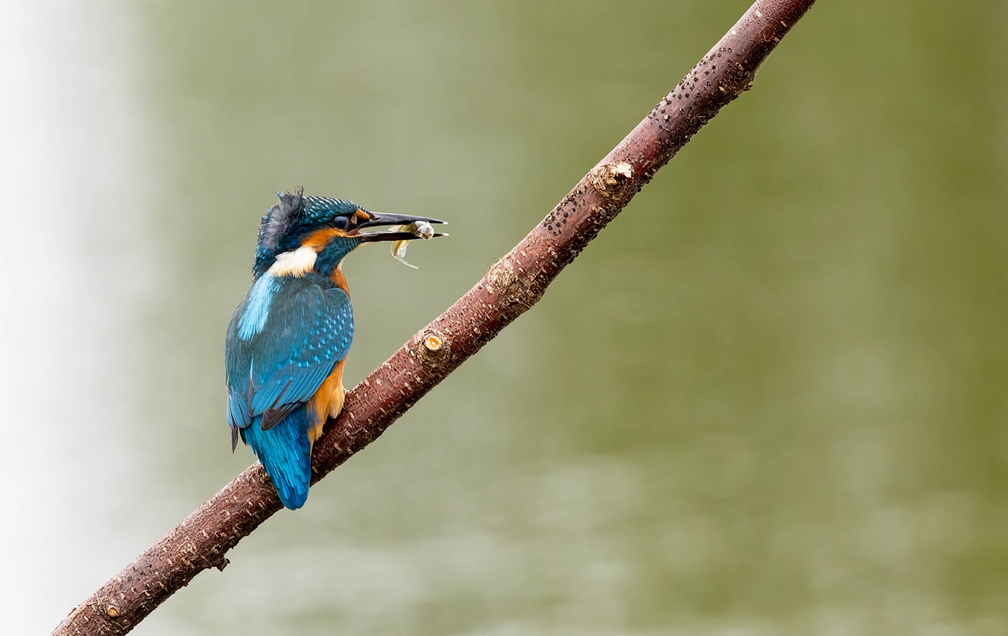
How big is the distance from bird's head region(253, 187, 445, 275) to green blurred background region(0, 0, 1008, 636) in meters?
1.84

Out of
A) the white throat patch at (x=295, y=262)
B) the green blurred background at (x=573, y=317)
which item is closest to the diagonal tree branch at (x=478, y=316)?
the white throat patch at (x=295, y=262)

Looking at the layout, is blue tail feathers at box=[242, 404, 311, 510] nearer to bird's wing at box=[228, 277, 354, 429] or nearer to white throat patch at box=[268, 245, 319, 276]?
bird's wing at box=[228, 277, 354, 429]

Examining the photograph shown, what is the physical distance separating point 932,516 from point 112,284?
329 centimetres

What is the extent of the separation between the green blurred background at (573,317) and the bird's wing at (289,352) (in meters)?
1.83

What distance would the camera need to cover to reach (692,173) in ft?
15.0

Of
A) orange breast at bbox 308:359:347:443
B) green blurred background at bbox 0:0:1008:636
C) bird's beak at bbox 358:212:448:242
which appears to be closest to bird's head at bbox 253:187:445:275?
bird's beak at bbox 358:212:448:242

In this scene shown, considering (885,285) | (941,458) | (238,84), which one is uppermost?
(238,84)

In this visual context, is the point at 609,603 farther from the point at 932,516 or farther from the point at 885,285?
the point at 885,285

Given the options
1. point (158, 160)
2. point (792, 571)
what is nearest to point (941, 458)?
point (792, 571)

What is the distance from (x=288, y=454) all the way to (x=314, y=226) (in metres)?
0.44

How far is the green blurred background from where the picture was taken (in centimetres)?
350

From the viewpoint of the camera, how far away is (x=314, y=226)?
72.1 inches

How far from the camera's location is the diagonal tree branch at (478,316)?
1.36 metres

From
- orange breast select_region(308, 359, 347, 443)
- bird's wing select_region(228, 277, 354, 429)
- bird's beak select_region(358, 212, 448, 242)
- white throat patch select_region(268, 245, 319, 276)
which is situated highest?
bird's beak select_region(358, 212, 448, 242)
